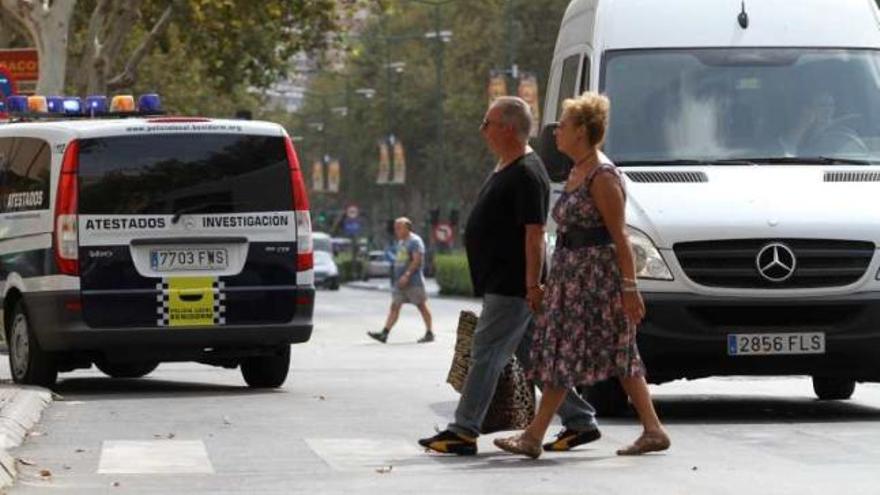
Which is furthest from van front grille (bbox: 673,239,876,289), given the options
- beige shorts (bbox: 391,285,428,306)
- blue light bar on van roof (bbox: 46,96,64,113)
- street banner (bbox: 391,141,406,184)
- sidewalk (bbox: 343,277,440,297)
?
street banner (bbox: 391,141,406,184)

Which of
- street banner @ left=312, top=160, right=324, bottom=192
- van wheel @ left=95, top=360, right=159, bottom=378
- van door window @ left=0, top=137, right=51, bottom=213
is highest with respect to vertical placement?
van door window @ left=0, top=137, right=51, bottom=213

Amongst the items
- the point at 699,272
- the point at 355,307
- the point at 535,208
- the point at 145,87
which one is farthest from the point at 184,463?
the point at 145,87

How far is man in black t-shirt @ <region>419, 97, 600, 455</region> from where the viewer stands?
1265 centimetres

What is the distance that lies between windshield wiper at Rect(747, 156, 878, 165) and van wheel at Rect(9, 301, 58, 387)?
18.5ft

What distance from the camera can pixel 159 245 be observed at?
18422mm

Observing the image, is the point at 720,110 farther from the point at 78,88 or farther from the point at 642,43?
the point at 78,88

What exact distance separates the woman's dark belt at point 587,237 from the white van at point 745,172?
2.24 m

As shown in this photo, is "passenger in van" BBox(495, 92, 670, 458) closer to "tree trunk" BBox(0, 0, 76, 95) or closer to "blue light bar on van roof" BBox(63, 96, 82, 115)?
"blue light bar on van roof" BBox(63, 96, 82, 115)

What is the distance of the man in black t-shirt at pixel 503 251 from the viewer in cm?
1265

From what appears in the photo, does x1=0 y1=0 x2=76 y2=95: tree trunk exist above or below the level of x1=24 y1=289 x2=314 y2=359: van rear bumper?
above

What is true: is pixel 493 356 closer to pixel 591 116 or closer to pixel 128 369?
pixel 591 116

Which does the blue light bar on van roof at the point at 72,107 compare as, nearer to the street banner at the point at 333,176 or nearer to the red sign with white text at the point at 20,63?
the red sign with white text at the point at 20,63

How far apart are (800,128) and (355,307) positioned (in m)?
43.7

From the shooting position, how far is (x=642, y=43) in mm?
16328
